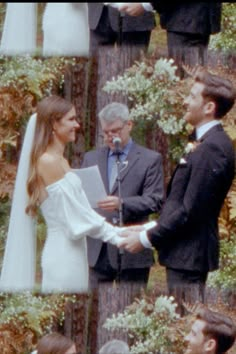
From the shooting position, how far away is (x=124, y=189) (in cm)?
308

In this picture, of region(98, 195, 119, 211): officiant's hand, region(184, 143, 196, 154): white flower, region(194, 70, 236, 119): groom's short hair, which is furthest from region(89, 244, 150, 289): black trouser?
region(194, 70, 236, 119): groom's short hair

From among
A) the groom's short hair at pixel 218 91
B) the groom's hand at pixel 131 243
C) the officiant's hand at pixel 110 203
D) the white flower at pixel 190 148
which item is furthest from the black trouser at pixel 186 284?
the groom's short hair at pixel 218 91

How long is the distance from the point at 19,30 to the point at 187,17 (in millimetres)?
506

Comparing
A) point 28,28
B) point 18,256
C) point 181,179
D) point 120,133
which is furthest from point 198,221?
point 28,28

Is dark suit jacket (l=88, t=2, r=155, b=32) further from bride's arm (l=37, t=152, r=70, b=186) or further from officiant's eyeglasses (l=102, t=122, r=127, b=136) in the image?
bride's arm (l=37, t=152, r=70, b=186)

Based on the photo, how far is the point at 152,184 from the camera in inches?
122

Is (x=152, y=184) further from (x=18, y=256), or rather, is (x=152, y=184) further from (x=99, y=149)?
(x=18, y=256)

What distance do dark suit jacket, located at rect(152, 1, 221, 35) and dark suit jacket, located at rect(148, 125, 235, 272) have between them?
1.03ft

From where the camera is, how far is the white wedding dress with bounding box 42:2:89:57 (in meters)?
3.21

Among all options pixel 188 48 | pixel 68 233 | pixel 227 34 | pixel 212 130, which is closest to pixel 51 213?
pixel 68 233

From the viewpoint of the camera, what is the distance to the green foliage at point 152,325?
315 cm

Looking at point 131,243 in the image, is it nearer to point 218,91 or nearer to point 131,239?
point 131,239

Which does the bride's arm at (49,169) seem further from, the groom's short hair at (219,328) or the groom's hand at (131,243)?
the groom's short hair at (219,328)

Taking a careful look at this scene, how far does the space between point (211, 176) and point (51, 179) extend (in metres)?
0.45
